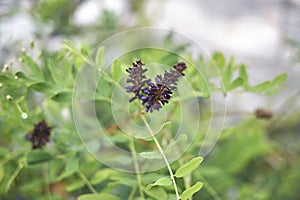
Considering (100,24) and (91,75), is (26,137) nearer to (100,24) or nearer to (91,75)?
(91,75)

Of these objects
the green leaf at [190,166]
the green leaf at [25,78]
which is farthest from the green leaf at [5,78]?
the green leaf at [190,166]

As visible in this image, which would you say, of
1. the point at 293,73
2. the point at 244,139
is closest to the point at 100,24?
the point at 244,139

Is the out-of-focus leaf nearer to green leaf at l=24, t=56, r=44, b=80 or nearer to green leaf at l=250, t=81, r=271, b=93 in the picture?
green leaf at l=250, t=81, r=271, b=93

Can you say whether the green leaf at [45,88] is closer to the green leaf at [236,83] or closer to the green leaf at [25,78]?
the green leaf at [25,78]

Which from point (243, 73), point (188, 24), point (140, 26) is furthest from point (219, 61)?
point (188, 24)

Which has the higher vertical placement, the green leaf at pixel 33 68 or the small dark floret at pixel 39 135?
the green leaf at pixel 33 68
